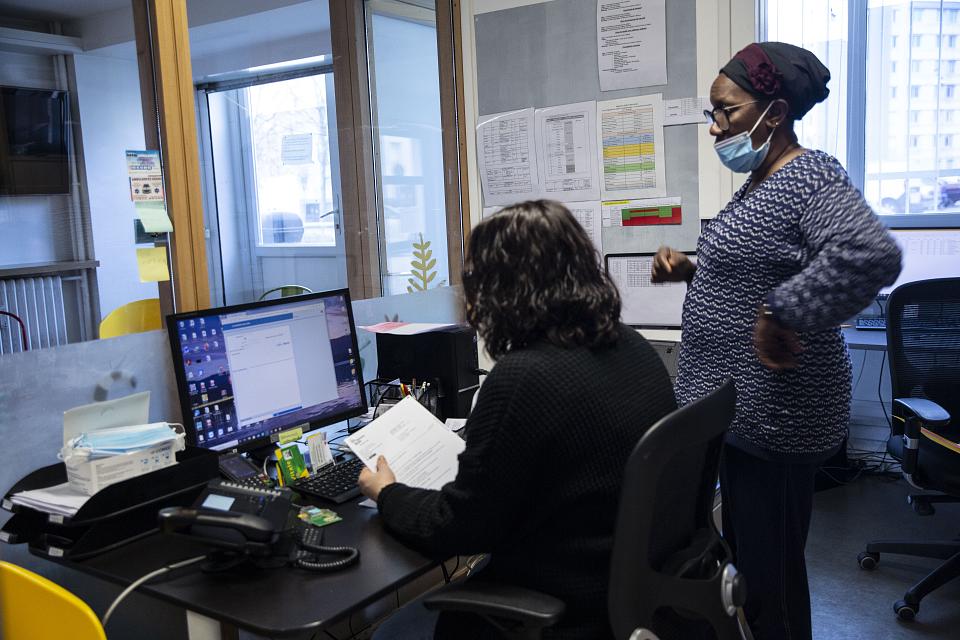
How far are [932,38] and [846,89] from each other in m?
0.43

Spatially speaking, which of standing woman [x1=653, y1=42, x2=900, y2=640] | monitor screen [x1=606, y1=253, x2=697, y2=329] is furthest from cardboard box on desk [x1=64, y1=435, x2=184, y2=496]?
monitor screen [x1=606, y1=253, x2=697, y2=329]

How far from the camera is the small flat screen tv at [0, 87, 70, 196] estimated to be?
1799 millimetres

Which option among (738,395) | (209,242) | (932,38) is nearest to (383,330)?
(209,242)

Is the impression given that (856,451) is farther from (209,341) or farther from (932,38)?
(209,341)

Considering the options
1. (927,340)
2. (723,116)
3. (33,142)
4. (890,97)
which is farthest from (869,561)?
(33,142)

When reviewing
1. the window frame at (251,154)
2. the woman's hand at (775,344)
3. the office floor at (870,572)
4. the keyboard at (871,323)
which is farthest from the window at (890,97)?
the woman's hand at (775,344)

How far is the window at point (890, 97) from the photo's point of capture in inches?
158

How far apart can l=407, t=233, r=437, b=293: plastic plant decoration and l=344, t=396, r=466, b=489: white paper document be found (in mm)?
1299

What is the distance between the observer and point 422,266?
309 cm

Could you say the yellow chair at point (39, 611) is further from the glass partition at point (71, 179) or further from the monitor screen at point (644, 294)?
the monitor screen at point (644, 294)

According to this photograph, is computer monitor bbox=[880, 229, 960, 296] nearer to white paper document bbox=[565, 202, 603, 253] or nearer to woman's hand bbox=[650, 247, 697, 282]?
white paper document bbox=[565, 202, 603, 253]

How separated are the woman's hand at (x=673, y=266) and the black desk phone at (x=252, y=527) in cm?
105

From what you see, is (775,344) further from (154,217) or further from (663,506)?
(154,217)

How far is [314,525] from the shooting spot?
157 centimetres
